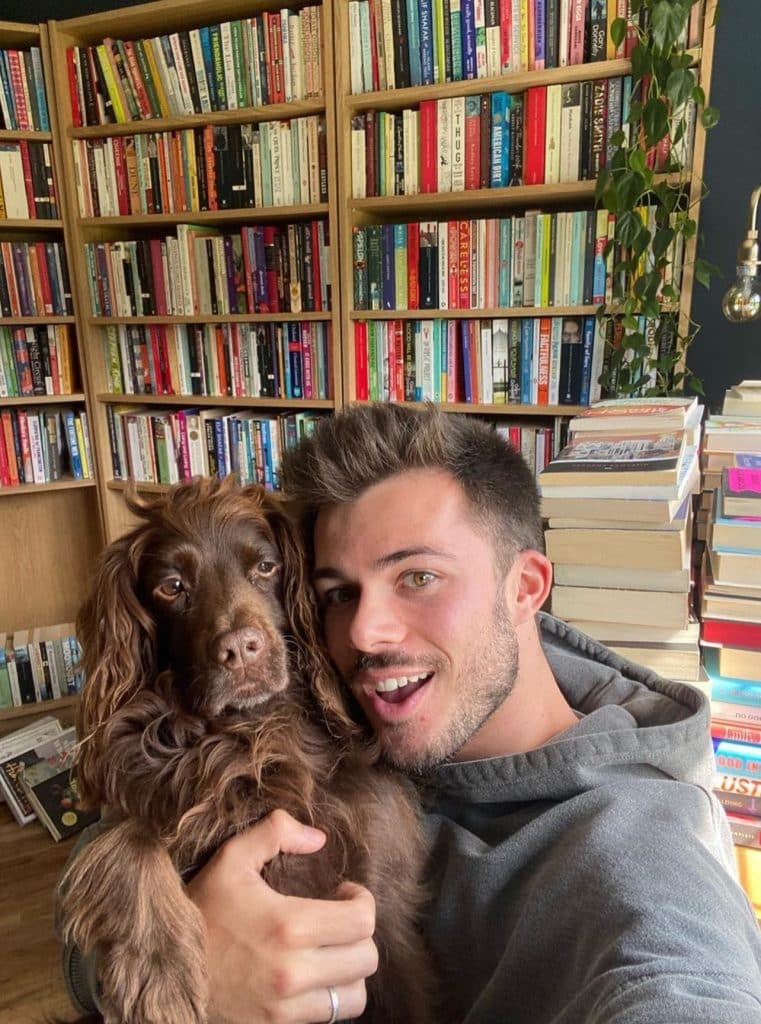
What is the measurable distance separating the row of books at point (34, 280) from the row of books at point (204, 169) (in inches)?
9.7

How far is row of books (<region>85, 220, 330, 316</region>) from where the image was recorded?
2650 millimetres

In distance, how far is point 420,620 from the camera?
98 cm

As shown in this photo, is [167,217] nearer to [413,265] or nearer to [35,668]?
[413,265]

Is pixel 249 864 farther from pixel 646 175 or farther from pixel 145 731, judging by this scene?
pixel 646 175

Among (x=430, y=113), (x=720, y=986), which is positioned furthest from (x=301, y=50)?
(x=720, y=986)

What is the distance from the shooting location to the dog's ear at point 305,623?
1059mm

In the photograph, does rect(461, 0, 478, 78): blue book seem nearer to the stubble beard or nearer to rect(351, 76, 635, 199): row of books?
rect(351, 76, 635, 199): row of books

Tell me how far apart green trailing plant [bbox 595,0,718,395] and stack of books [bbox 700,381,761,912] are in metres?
0.76

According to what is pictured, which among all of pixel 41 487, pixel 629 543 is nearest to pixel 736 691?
pixel 629 543

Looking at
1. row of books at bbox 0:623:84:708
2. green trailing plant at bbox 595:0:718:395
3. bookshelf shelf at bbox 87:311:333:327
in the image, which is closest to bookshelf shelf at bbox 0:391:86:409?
bookshelf shelf at bbox 87:311:333:327

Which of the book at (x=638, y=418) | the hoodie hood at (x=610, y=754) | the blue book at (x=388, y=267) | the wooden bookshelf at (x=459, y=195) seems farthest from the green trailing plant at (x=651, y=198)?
the hoodie hood at (x=610, y=754)

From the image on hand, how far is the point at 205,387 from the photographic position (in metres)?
2.98

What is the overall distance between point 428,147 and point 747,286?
115 centimetres

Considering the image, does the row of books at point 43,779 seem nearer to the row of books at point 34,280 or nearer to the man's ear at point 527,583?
the row of books at point 34,280
